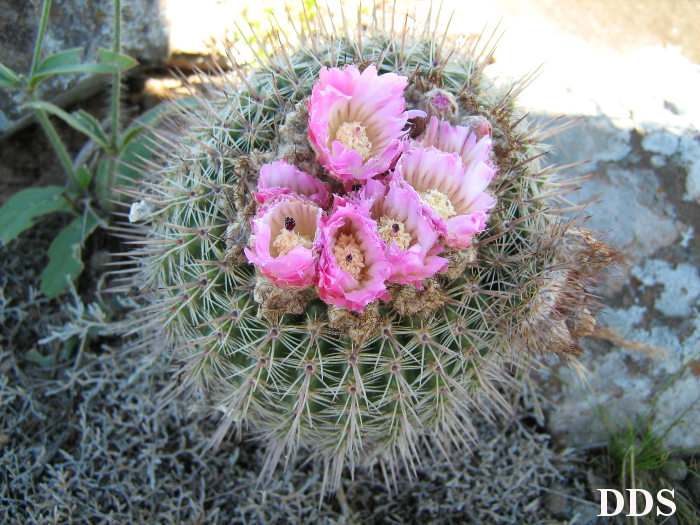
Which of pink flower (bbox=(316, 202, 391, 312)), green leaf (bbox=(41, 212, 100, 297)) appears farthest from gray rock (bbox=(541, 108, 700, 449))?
green leaf (bbox=(41, 212, 100, 297))

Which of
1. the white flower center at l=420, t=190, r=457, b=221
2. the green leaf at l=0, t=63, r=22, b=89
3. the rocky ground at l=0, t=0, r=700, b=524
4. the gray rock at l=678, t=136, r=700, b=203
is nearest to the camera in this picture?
the white flower center at l=420, t=190, r=457, b=221

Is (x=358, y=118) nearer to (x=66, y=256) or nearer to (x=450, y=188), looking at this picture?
(x=450, y=188)

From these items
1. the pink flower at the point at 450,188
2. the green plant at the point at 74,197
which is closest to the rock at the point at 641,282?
the pink flower at the point at 450,188

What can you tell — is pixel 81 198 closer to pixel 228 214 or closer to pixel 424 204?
pixel 228 214

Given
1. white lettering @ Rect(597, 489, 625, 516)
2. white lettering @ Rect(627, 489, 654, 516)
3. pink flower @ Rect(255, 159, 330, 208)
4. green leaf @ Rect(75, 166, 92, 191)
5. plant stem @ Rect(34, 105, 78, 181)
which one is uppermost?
pink flower @ Rect(255, 159, 330, 208)

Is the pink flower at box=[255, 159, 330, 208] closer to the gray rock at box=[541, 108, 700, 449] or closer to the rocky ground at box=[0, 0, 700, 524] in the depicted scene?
the rocky ground at box=[0, 0, 700, 524]

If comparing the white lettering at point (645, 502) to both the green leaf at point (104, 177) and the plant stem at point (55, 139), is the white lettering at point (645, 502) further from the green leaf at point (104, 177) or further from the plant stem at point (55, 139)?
the plant stem at point (55, 139)
